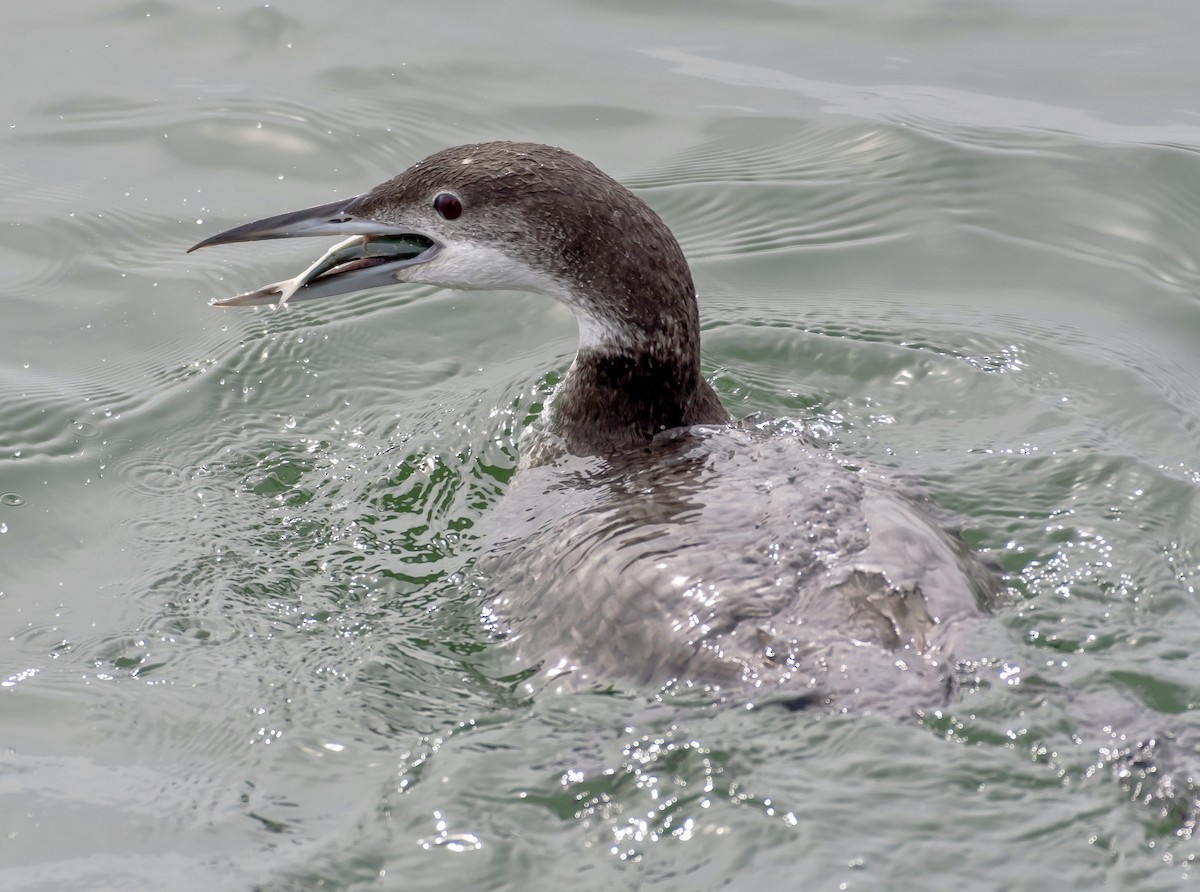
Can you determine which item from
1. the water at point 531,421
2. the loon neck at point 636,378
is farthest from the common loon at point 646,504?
the water at point 531,421

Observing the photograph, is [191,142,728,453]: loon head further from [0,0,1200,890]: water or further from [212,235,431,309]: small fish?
[0,0,1200,890]: water

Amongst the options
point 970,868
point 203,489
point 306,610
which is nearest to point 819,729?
point 970,868

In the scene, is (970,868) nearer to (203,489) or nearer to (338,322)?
(203,489)

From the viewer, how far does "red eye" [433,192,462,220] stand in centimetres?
457

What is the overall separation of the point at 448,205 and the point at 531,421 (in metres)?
1.00

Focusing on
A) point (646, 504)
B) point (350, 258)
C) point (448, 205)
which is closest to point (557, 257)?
point (448, 205)

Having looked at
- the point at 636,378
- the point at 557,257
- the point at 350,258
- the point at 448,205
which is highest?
the point at 448,205

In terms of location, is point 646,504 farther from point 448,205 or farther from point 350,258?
point 350,258

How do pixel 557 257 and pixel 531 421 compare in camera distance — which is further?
pixel 531 421

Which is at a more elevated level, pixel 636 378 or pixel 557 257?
pixel 557 257

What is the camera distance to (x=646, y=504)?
413 centimetres

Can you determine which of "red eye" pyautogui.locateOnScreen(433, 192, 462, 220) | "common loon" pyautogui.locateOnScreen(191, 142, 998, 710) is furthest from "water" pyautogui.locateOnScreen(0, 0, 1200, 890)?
"red eye" pyautogui.locateOnScreen(433, 192, 462, 220)

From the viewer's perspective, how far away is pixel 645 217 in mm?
4516

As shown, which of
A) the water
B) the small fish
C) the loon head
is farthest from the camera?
the small fish
